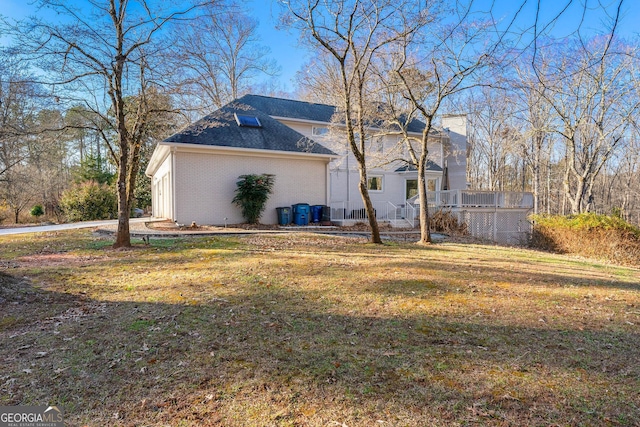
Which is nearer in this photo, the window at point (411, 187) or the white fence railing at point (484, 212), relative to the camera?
the white fence railing at point (484, 212)

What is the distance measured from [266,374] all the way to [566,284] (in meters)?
5.47

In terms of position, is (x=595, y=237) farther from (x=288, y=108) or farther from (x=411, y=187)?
(x=288, y=108)

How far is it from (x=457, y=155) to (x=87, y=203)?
23501 mm

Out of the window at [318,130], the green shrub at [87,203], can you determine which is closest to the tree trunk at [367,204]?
the window at [318,130]

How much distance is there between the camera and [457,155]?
2347 centimetres

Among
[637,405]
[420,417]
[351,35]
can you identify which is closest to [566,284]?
[637,405]

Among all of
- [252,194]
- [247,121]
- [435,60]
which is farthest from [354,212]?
[435,60]

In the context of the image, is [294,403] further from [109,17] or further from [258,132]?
[258,132]

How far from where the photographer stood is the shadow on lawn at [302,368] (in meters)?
2.16

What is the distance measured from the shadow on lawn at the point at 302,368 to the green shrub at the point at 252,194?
31.5ft

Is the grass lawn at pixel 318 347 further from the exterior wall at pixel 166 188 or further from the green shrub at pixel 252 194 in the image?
the exterior wall at pixel 166 188

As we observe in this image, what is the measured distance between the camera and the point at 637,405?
2.23 m

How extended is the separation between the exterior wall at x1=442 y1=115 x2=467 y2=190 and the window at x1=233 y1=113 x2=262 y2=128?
506 inches

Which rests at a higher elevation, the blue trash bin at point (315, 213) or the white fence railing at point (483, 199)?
the white fence railing at point (483, 199)
